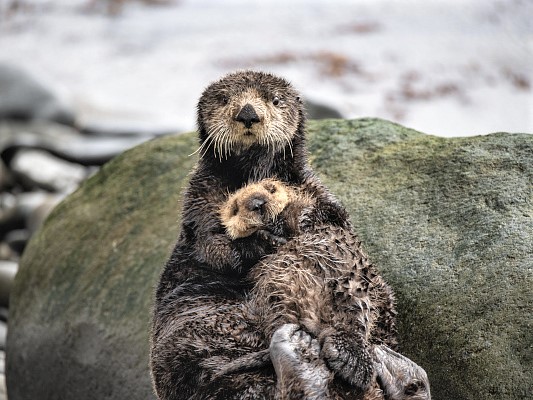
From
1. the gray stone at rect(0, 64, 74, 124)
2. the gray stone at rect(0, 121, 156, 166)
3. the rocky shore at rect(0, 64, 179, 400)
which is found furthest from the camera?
the gray stone at rect(0, 64, 74, 124)

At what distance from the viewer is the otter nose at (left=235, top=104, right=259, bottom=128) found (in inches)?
136

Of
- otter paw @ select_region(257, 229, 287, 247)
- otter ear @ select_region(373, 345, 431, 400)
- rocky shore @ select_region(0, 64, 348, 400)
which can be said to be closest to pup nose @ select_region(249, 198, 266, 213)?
otter paw @ select_region(257, 229, 287, 247)

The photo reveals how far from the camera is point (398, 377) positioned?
10.7 ft

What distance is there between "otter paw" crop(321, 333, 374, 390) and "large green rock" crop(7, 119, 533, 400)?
4.06ft

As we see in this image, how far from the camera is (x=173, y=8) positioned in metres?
17.9

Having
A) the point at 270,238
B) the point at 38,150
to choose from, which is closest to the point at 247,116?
the point at 270,238

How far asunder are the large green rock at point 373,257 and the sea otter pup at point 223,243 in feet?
3.53

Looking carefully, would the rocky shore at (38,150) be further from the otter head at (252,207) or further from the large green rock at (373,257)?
the otter head at (252,207)

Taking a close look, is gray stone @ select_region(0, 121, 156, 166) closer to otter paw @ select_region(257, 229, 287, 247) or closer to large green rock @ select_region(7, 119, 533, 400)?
large green rock @ select_region(7, 119, 533, 400)

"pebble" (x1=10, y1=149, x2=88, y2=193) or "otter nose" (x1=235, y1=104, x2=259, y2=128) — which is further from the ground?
"otter nose" (x1=235, y1=104, x2=259, y2=128)

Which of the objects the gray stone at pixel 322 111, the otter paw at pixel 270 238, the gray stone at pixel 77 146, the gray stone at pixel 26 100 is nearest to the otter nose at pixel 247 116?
the otter paw at pixel 270 238

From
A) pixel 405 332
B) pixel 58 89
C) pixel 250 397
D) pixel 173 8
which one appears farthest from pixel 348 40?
pixel 250 397

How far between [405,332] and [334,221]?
115cm

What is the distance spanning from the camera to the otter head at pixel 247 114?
3516 millimetres
